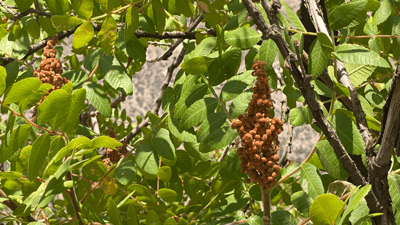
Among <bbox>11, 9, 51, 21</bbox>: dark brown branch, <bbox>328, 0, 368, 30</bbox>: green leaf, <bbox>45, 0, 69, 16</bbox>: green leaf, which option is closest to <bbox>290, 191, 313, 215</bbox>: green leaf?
<bbox>328, 0, 368, 30</bbox>: green leaf

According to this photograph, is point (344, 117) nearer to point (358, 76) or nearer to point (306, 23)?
point (358, 76)

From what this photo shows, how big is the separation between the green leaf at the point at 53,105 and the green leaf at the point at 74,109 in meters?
0.02

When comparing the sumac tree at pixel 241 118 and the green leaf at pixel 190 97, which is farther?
the green leaf at pixel 190 97

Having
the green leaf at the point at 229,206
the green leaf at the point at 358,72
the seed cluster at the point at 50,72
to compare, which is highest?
the seed cluster at the point at 50,72

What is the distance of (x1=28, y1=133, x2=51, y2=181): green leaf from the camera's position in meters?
0.73

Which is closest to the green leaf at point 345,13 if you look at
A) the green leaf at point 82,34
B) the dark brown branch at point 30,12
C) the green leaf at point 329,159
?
the green leaf at point 329,159

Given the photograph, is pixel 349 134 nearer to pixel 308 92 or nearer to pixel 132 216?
pixel 308 92

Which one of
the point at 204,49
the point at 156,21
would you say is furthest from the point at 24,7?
the point at 204,49

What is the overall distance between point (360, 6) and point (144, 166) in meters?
0.54

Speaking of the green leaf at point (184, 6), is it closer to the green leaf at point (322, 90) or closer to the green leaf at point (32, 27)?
the green leaf at point (322, 90)

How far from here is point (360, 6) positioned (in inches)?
26.7

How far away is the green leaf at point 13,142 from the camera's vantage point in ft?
2.54

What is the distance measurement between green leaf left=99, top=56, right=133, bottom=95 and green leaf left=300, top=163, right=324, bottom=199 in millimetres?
456

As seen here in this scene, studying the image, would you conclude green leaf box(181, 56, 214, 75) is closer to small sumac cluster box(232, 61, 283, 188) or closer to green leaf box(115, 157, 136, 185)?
small sumac cluster box(232, 61, 283, 188)
